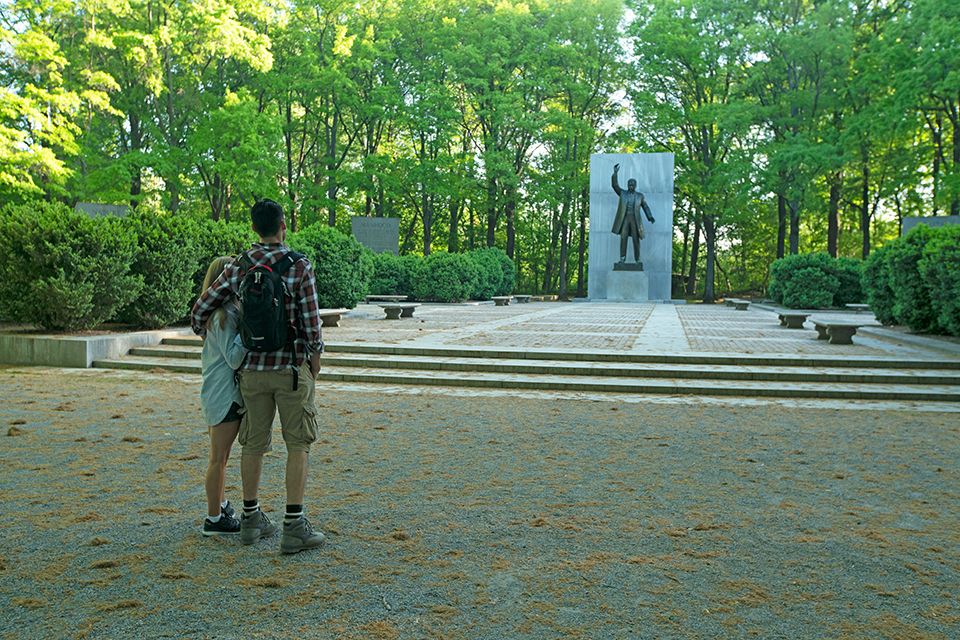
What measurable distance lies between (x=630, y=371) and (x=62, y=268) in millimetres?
8932

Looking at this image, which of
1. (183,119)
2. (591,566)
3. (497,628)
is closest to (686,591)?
(591,566)

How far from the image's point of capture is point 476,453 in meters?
5.68

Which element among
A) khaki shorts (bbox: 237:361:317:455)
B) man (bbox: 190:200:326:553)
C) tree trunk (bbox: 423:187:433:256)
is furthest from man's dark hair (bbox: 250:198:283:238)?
tree trunk (bbox: 423:187:433:256)

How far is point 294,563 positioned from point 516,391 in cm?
591

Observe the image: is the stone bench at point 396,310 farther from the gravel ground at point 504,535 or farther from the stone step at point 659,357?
the gravel ground at point 504,535

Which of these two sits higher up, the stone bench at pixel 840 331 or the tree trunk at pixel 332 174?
the tree trunk at pixel 332 174

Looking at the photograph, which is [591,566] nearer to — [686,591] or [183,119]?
[686,591]

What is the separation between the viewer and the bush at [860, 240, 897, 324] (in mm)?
15423

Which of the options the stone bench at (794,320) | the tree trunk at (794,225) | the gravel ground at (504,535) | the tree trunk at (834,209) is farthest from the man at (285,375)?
the tree trunk at (834,209)

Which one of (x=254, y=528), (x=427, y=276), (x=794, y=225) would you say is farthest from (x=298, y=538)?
(x=794, y=225)

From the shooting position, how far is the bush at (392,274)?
28047mm

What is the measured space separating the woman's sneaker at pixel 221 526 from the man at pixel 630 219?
108ft

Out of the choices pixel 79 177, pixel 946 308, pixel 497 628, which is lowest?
pixel 497 628

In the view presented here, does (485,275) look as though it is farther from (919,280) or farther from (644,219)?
(919,280)
